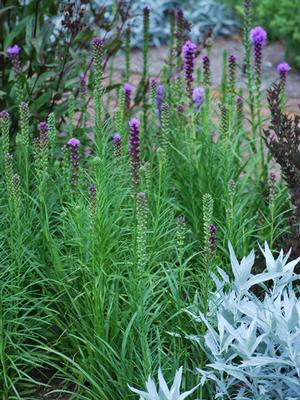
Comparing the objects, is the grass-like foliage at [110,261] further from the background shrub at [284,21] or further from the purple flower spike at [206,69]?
the background shrub at [284,21]

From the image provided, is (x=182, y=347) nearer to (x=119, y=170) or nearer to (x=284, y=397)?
(x=284, y=397)

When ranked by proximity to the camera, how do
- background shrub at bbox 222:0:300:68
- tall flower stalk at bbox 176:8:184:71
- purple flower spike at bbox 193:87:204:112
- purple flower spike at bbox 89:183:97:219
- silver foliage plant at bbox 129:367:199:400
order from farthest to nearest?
background shrub at bbox 222:0:300:68 < tall flower stalk at bbox 176:8:184:71 < purple flower spike at bbox 193:87:204:112 < purple flower spike at bbox 89:183:97:219 < silver foliage plant at bbox 129:367:199:400

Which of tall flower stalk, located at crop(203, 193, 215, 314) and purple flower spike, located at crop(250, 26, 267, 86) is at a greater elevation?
purple flower spike, located at crop(250, 26, 267, 86)

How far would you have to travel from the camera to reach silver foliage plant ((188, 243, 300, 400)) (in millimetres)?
2559

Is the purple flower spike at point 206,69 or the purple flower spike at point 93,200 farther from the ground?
the purple flower spike at point 206,69

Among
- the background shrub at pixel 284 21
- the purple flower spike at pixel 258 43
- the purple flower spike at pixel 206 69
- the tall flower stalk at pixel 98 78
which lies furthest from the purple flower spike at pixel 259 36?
the background shrub at pixel 284 21

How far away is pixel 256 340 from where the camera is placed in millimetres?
2592

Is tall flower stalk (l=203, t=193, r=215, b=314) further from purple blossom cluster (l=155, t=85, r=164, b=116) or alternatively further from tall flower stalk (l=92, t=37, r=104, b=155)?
purple blossom cluster (l=155, t=85, r=164, b=116)

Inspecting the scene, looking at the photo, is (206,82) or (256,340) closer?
(256,340)

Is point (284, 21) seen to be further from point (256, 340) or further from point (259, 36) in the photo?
point (256, 340)

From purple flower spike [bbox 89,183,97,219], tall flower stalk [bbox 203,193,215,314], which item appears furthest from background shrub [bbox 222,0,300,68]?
tall flower stalk [bbox 203,193,215,314]

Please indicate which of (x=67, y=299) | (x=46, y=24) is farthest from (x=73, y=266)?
(x=46, y=24)

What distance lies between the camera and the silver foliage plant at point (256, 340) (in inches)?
101

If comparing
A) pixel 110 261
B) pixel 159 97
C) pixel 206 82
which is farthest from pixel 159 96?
pixel 110 261
